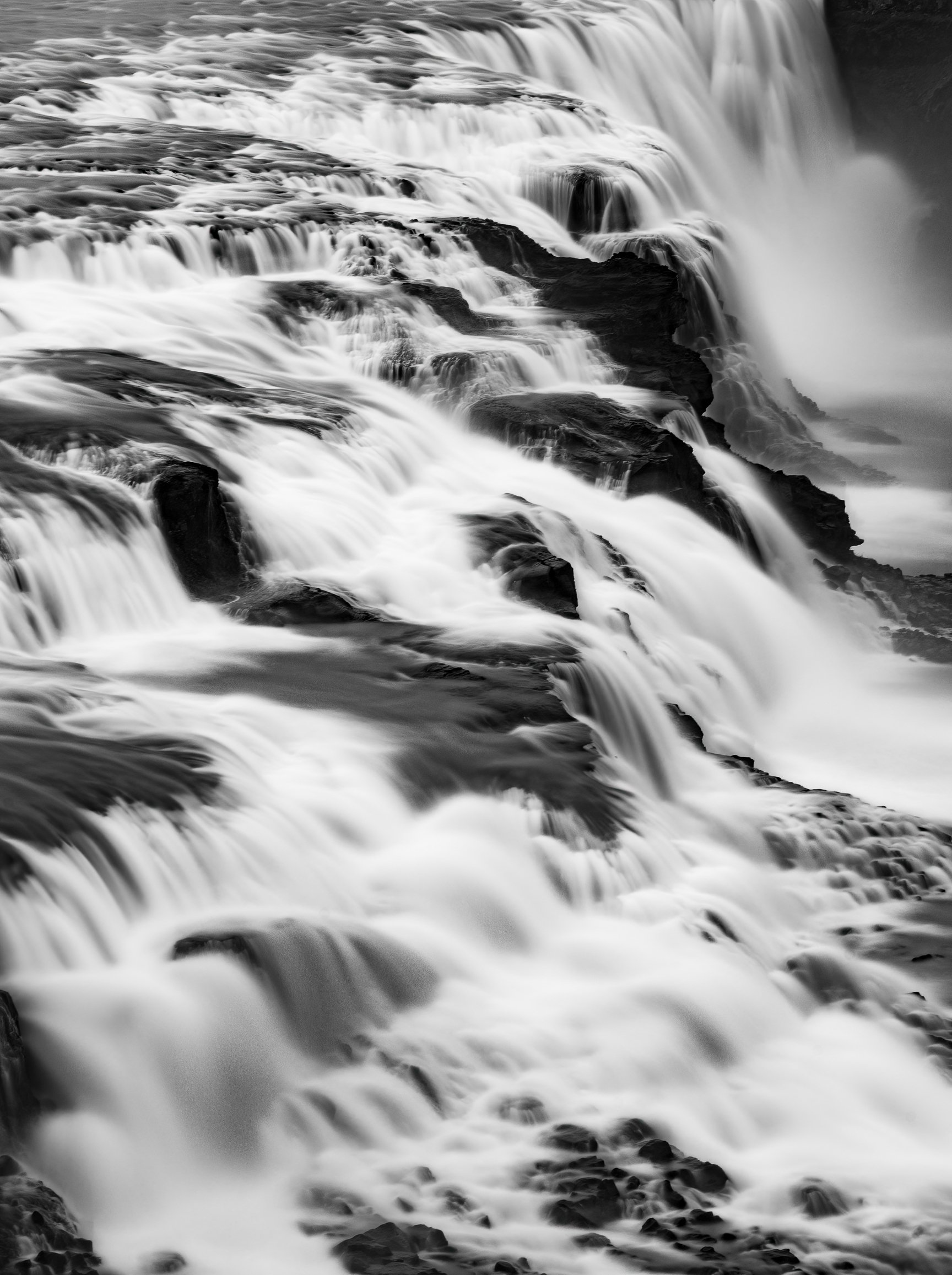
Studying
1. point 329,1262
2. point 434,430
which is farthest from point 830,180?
point 329,1262

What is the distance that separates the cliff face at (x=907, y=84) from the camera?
2638 cm

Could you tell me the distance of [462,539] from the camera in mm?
9844

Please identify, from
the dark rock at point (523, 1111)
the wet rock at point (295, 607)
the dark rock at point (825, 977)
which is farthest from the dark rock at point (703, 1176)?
the wet rock at point (295, 607)

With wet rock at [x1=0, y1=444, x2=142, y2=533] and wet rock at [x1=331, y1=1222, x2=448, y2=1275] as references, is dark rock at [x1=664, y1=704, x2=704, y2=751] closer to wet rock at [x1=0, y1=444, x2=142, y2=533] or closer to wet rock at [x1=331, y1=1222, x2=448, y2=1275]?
wet rock at [x1=0, y1=444, x2=142, y2=533]

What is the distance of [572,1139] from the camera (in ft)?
18.5

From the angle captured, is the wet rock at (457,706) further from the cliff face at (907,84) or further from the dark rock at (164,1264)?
the cliff face at (907,84)

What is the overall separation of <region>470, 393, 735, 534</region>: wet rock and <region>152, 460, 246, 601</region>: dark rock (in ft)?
10.7

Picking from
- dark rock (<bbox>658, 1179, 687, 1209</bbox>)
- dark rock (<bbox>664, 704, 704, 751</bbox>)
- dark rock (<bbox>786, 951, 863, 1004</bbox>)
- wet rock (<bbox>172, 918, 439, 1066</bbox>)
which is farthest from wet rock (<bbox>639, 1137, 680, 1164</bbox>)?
dark rock (<bbox>664, 704, 704, 751</bbox>)

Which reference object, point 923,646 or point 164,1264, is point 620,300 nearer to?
point 923,646

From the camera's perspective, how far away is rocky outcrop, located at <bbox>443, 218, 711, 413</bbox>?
44.8 ft

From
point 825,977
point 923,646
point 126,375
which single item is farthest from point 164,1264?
point 923,646

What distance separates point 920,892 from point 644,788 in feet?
4.38

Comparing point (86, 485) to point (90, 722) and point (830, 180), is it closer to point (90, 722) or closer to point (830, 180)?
point (90, 722)

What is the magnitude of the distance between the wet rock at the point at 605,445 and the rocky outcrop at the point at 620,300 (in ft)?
4.16
